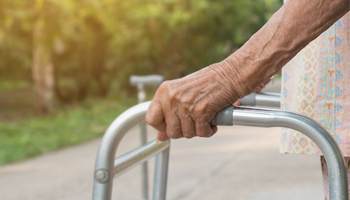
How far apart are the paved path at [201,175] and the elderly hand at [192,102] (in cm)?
353

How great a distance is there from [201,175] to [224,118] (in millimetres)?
4458

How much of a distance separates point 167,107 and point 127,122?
→ 0.26 ft

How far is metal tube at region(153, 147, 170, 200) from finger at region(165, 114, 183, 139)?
512 mm

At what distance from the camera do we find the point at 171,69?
44.5 feet

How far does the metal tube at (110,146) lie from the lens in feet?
3.01

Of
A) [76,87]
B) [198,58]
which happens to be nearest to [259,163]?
[198,58]

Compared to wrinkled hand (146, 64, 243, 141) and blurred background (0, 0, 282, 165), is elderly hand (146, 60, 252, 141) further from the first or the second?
blurred background (0, 0, 282, 165)

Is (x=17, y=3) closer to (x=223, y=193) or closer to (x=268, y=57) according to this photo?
(x=223, y=193)

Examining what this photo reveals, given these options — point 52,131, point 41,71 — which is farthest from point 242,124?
point 41,71

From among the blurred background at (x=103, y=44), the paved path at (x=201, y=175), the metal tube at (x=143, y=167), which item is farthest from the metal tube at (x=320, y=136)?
the blurred background at (x=103, y=44)

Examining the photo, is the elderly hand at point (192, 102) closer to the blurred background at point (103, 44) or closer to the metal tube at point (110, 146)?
the metal tube at point (110, 146)

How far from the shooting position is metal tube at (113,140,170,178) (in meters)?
1.02

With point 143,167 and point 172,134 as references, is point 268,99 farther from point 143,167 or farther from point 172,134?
point 143,167

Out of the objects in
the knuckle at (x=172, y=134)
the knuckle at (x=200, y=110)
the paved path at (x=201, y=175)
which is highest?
the knuckle at (x=200, y=110)
